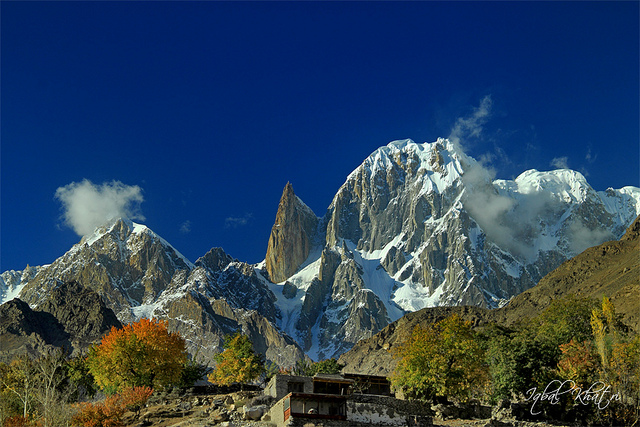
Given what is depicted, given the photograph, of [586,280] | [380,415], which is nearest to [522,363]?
[380,415]

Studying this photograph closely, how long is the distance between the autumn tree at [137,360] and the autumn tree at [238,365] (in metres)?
17.5

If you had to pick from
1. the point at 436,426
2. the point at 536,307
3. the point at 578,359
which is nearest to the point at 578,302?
the point at 578,359

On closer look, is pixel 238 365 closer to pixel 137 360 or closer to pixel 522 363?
pixel 137 360

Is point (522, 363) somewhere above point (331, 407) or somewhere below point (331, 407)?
above

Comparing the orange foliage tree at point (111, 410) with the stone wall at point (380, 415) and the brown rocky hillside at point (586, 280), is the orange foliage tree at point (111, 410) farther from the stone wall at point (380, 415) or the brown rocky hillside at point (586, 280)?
the brown rocky hillside at point (586, 280)

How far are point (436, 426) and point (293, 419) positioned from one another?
15.3 meters

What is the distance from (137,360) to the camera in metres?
74.9

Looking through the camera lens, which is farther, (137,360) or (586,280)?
(586,280)

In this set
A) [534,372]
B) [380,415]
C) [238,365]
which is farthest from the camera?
[238,365]

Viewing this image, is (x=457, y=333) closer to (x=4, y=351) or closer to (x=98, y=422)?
(x=98, y=422)

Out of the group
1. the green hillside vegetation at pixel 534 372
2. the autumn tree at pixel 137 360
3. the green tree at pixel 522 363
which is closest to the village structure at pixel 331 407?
the green hillside vegetation at pixel 534 372

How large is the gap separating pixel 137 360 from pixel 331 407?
34.5 meters

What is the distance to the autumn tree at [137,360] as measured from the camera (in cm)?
7438

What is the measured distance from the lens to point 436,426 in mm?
54781
